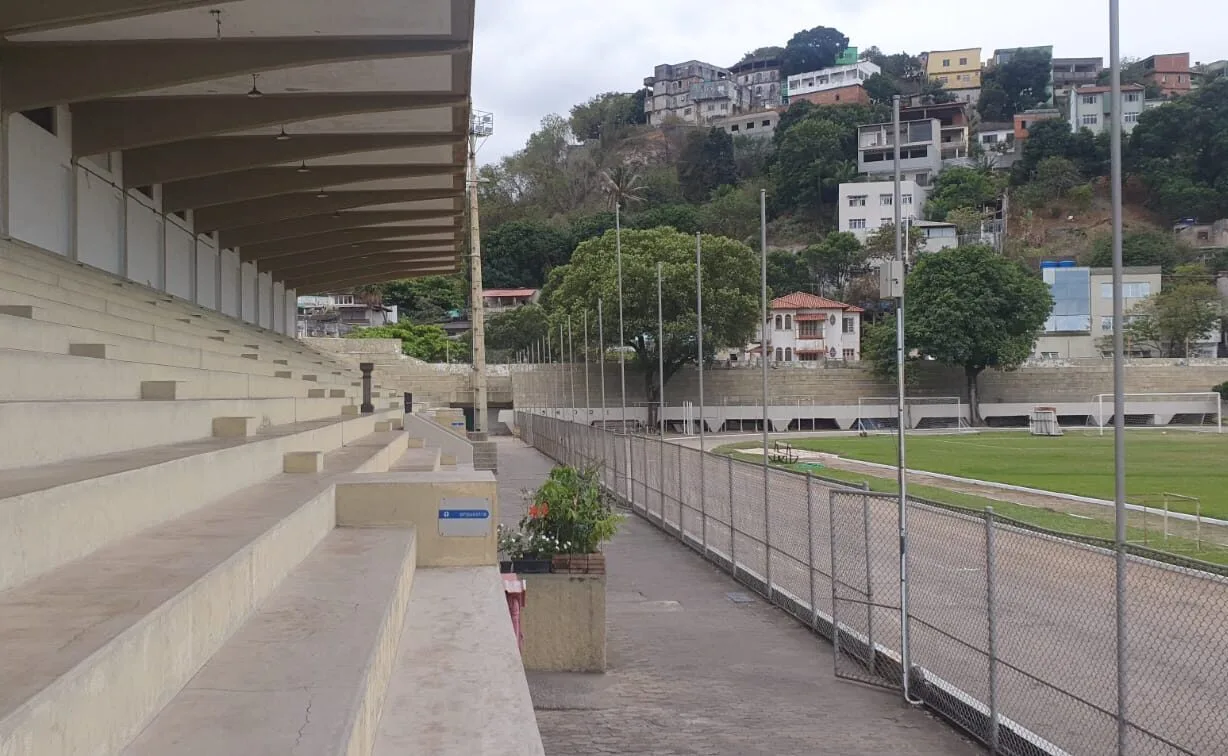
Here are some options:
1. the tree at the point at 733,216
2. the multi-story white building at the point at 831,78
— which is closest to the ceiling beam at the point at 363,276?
the tree at the point at 733,216

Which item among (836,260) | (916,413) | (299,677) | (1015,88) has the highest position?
(1015,88)

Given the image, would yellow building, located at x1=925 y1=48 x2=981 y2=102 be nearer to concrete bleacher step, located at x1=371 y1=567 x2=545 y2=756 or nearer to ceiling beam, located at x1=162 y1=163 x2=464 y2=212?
ceiling beam, located at x1=162 y1=163 x2=464 y2=212

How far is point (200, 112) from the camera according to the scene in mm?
17656

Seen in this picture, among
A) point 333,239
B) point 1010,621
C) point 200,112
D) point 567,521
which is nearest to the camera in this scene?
point 1010,621

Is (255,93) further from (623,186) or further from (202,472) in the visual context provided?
(623,186)

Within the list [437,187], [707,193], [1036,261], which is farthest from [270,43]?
[707,193]

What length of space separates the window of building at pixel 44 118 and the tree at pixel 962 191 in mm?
97354

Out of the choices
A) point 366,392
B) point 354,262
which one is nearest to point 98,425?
point 366,392

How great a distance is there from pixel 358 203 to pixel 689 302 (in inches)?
1360

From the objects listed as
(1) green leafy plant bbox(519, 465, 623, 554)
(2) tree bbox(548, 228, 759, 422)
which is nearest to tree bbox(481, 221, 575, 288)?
(2) tree bbox(548, 228, 759, 422)

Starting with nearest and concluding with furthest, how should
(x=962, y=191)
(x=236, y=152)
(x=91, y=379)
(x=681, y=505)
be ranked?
(x=91, y=379), (x=681, y=505), (x=236, y=152), (x=962, y=191)

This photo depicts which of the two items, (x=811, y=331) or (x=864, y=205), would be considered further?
(x=864, y=205)

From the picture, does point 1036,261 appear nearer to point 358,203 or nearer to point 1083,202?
point 1083,202

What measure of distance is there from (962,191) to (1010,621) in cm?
11149
